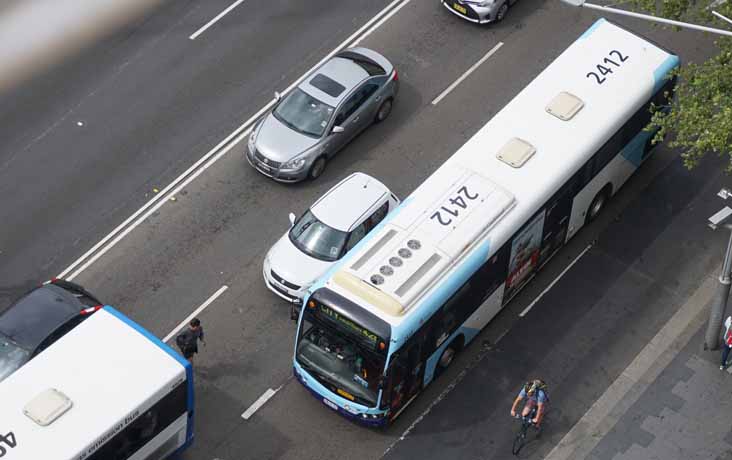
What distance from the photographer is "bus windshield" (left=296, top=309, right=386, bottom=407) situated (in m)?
28.1

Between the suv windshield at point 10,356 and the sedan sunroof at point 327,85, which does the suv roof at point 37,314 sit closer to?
the suv windshield at point 10,356

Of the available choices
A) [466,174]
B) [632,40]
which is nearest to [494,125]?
[466,174]

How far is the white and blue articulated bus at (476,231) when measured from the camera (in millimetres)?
27969

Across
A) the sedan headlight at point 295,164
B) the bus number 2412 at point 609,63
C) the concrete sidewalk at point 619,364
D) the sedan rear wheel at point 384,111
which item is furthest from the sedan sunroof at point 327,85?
the concrete sidewalk at point 619,364

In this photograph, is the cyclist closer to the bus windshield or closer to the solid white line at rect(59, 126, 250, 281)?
the bus windshield

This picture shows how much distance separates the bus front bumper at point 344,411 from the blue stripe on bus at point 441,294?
2192 mm

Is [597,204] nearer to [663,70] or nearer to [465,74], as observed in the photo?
[663,70]

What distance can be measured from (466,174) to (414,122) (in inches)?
257

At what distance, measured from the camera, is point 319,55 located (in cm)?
3747

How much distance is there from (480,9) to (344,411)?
13880mm

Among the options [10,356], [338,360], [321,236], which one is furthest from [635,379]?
[10,356]

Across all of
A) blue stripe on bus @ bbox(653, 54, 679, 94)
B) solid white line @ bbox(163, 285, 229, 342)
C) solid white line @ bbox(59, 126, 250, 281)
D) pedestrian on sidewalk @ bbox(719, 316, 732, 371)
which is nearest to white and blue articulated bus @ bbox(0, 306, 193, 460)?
solid white line @ bbox(163, 285, 229, 342)

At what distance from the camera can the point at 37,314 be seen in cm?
2886

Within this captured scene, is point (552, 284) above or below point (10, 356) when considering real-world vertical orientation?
below
